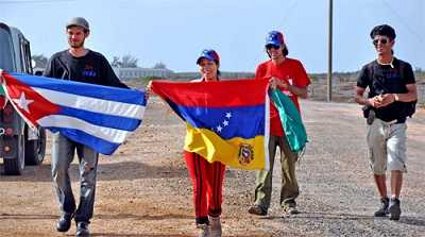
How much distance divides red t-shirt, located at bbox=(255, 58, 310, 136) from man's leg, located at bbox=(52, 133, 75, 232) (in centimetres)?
224

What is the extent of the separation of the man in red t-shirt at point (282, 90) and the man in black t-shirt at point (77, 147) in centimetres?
181

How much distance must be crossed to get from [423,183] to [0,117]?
6259mm

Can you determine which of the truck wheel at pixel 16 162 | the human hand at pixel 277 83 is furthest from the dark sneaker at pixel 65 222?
the truck wheel at pixel 16 162

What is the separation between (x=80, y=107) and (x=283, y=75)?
2.21 m

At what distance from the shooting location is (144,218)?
9492 mm

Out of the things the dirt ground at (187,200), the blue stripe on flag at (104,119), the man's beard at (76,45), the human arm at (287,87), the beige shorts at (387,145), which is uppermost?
the man's beard at (76,45)

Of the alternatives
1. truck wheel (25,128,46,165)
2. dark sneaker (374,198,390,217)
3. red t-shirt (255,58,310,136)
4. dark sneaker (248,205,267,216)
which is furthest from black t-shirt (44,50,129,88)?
truck wheel (25,128,46,165)

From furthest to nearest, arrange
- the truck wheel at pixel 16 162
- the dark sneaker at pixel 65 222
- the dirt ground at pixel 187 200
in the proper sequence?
the truck wheel at pixel 16 162 → the dirt ground at pixel 187 200 → the dark sneaker at pixel 65 222

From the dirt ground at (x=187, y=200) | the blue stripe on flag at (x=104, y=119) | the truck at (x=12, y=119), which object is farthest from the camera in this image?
the truck at (x=12, y=119)

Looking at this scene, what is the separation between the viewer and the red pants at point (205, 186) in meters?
8.14

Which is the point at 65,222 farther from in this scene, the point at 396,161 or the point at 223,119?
the point at 396,161

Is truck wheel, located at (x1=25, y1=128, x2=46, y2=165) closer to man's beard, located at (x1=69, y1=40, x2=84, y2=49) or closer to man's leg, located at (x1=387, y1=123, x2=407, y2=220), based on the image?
man's beard, located at (x1=69, y1=40, x2=84, y2=49)

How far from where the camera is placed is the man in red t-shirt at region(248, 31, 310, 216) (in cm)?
945

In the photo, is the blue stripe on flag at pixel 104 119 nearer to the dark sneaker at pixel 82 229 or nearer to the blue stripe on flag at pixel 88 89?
the blue stripe on flag at pixel 88 89
